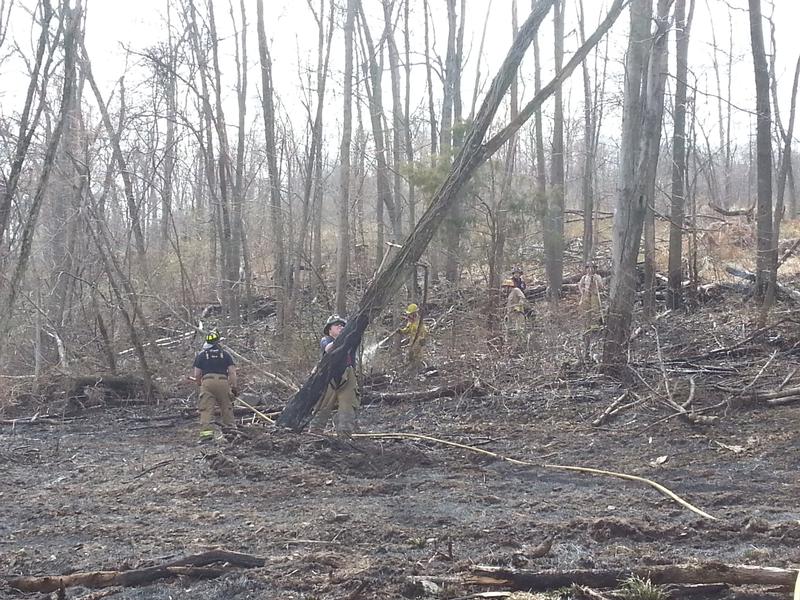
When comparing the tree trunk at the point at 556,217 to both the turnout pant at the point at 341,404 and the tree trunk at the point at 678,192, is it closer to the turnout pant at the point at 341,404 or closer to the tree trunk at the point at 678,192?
the tree trunk at the point at 678,192

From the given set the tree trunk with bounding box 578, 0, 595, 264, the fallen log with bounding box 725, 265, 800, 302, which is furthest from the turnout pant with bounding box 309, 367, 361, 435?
the tree trunk with bounding box 578, 0, 595, 264

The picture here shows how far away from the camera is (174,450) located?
10086mm

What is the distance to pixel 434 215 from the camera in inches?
393

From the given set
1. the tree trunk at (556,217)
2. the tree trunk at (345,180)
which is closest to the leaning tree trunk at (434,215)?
the tree trunk at (345,180)

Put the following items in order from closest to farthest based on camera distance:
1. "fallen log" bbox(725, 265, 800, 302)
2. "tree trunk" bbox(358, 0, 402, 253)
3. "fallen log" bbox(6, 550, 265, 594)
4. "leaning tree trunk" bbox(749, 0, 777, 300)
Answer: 1. "fallen log" bbox(6, 550, 265, 594)
2. "fallen log" bbox(725, 265, 800, 302)
3. "leaning tree trunk" bbox(749, 0, 777, 300)
4. "tree trunk" bbox(358, 0, 402, 253)

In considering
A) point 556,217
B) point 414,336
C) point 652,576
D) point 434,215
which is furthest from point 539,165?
point 652,576

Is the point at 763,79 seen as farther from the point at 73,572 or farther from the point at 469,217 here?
the point at 73,572

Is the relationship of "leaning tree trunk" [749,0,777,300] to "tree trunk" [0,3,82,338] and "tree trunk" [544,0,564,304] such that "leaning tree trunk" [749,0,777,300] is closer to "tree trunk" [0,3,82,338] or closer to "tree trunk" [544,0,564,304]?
"tree trunk" [544,0,564,304]

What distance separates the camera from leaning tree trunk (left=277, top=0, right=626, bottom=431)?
9.68 m

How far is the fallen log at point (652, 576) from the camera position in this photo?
4.22 meters

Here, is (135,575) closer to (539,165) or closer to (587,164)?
(539,165)

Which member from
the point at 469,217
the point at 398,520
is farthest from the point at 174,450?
the point at 469,217

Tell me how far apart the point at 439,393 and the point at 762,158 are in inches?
330

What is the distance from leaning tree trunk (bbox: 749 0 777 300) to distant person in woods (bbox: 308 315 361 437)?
9415 mm
